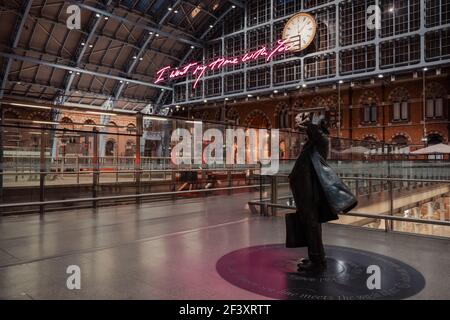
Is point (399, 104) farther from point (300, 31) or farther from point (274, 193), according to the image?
point (274, 193)

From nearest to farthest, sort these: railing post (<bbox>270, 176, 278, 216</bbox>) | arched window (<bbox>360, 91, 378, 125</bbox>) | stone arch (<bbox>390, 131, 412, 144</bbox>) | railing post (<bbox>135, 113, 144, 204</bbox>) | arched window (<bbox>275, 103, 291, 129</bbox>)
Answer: railing post (<bbox>270, 176, 278, 216</bbox>) < railing post (<bbox>135, 113, 144, 204</bbox>) < stone arch (<bbox>390, 131, 412, 144</bbox>) < arched window (<bbox>360, 91, 378, 125</bbox>) < arched window (<bbox>275, 103, 291, 129</bbox>)

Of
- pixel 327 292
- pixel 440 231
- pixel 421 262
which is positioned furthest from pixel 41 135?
pixel 440 231

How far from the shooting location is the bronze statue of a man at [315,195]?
360 centimetres

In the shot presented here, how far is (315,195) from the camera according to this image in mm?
3691

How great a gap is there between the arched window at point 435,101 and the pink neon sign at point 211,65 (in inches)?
458

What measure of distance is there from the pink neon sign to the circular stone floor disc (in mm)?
28533

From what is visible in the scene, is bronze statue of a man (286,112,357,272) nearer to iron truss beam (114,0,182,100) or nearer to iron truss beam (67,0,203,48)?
iron truss beam (67,0,203,48)

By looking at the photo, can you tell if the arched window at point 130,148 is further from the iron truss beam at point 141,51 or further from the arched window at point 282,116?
the iron truss beam at point 141,51

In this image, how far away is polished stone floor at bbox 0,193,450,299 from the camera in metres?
3.06

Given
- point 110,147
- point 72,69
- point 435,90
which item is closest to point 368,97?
point 435,90

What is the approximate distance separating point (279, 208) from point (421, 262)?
3.38m

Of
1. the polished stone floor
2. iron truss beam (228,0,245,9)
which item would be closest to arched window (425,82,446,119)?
iron truss beam (228,0,245,9)

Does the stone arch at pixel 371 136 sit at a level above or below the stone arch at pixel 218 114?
below

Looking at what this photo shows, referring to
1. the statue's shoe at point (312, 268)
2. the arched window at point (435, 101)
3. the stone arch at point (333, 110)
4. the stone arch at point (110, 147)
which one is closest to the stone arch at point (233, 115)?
the stone arch at point (333, 110)
